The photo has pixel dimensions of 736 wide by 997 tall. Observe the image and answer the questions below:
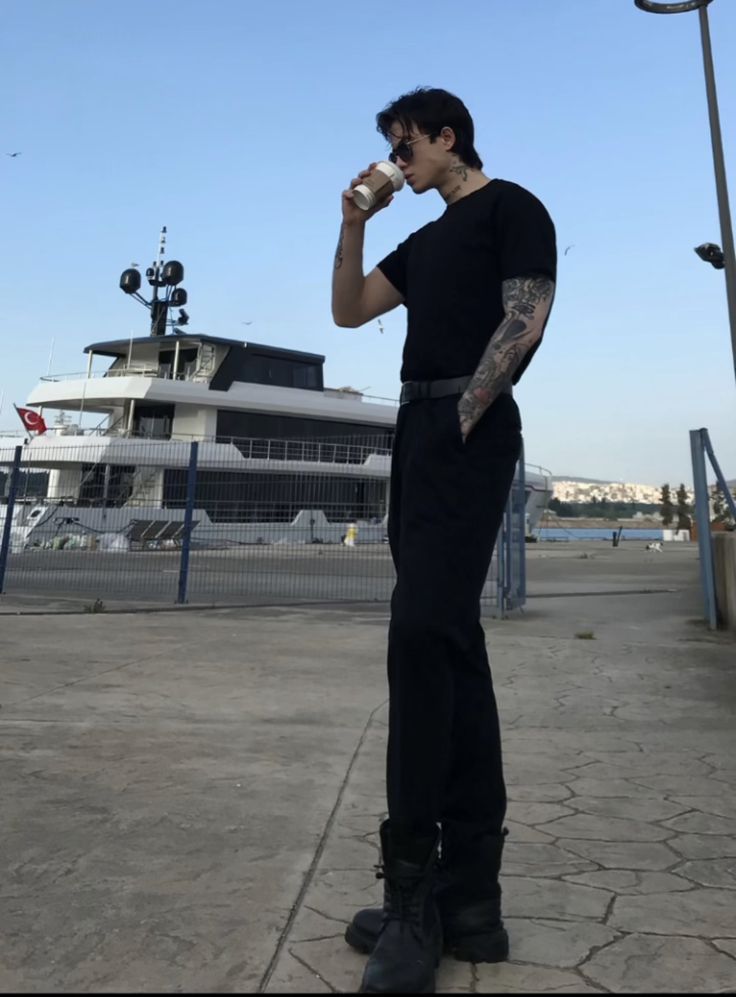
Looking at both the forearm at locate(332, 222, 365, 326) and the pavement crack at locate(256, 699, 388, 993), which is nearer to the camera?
the pavement crack at locate(256, 699, 388, 993)

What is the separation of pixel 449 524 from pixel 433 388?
0.30 meters

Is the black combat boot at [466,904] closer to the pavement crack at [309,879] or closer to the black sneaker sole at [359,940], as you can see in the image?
the black sneaker sole at [359,940]

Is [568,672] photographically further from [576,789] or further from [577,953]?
[577,953]

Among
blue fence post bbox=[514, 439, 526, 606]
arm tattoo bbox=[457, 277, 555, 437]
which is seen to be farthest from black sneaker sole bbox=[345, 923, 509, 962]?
blue fence post bbox=[514, 439, 526, 606]

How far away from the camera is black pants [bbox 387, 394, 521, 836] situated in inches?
55.1

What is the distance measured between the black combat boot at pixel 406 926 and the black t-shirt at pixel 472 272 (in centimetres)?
92

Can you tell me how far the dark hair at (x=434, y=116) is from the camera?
5.50 feet

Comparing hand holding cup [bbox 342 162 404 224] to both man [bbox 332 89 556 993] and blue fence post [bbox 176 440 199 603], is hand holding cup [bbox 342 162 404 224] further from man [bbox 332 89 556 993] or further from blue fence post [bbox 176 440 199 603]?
blue fence post [bbox 176 440 199 603]

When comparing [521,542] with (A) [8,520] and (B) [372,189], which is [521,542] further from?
(B) [372,189]

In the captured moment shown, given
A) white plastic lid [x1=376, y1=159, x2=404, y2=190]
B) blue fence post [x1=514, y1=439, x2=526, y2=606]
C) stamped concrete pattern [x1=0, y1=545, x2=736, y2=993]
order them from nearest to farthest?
stamped concrete pattern [x1=0, y1=545, x2=736, y2=993]
white plastic lid [x1=376, y1=159, x2=404, y2=190]
blue fence post [x1=514, y1=439, x2=526, y2=606]

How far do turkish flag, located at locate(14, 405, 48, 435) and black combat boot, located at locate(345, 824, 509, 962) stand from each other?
2521 centimetres

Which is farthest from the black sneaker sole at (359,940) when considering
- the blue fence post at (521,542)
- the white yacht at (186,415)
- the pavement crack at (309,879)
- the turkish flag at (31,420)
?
the turkish flag at (31,420)

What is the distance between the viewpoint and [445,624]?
1.41 metres

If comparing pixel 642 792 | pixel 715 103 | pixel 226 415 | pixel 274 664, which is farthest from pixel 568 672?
pixel 226 415
